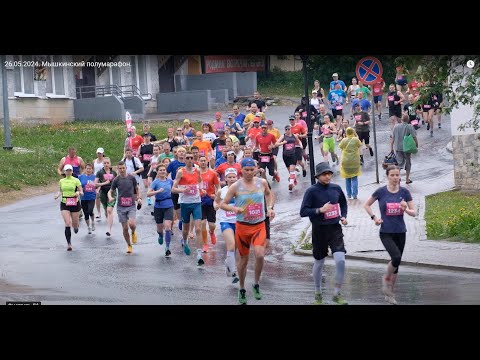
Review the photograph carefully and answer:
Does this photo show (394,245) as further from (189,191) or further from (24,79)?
(24,79)

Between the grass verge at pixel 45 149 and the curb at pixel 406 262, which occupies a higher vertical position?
the grass verge at pixel 45 149

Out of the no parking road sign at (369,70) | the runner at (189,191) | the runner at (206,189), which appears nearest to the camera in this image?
the runner at (189,191)

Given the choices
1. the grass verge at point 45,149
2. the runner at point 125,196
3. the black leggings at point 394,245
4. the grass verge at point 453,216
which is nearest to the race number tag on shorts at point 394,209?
the black leggings at point 394,245

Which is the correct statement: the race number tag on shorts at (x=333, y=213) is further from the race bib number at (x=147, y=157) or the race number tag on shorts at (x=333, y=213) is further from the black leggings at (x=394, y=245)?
the race bib number at (x=147, y=157)

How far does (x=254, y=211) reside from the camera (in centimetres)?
1385

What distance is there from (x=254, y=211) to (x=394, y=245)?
5.90 feet

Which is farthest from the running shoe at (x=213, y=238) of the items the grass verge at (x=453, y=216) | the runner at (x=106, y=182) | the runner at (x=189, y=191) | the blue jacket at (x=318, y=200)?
the blue jacket at (x=318, y=200)

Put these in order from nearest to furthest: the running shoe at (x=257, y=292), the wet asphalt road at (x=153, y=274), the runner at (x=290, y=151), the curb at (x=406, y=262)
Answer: the running shoe at (x=257, y=292), the wet asphalt road at (x=153, y=274), the curb at (x=406, y=262), the runner at (x=290, y=151)

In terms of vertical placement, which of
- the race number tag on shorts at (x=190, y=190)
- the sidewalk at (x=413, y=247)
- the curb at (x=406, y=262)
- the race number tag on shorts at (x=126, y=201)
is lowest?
the curb at (x=406, y=262)

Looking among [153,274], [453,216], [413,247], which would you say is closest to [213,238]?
[153,274]

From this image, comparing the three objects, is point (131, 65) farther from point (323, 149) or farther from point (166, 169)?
point (166, 169)

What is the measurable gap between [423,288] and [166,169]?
239 inches

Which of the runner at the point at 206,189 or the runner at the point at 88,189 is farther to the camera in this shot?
the runner at the point at 88,189

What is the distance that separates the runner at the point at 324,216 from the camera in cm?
→ 1377
